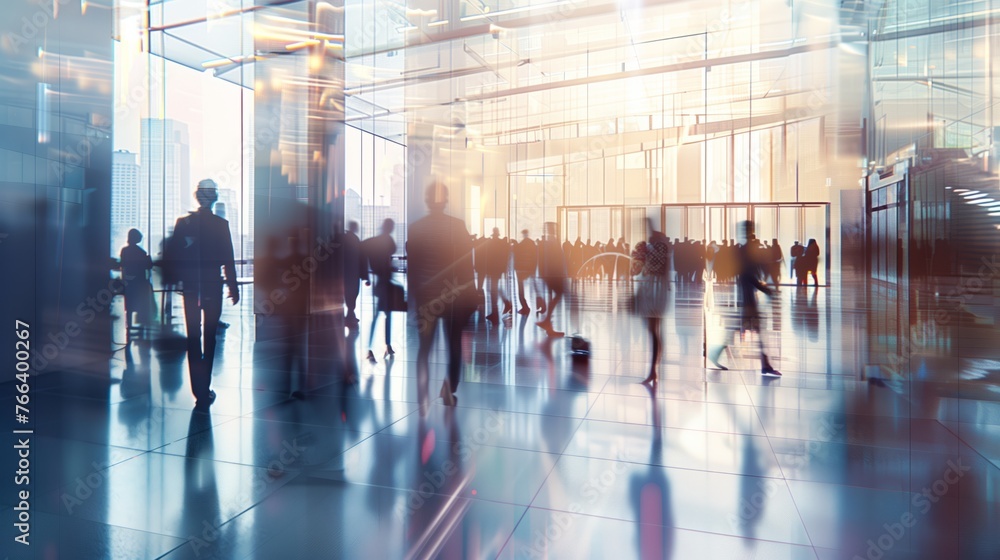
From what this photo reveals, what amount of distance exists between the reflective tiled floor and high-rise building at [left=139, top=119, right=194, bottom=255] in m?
2.04

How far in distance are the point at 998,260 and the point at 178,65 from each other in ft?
58.4

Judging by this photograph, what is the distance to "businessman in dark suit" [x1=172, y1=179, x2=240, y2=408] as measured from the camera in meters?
4.27

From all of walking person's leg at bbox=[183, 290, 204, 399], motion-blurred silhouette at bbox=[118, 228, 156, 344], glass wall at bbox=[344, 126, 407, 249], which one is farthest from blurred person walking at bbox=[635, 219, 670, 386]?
motion-blurred silhouette at bbox=[118, 228, 156, 344]

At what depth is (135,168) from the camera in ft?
22.1

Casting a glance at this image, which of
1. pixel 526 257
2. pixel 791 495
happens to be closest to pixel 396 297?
pixel 526 257

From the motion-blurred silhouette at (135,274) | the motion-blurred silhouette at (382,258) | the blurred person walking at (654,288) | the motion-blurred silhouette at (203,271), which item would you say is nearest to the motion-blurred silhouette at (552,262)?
the blurred person walking at (654,288)

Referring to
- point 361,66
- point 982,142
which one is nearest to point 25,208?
point 361,66

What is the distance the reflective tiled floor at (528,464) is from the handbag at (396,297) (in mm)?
876

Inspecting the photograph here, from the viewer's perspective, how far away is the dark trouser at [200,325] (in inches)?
174

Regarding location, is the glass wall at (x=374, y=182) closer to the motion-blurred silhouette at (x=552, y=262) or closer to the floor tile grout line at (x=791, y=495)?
the motion-blurred silhouette at (x=552, y=262)

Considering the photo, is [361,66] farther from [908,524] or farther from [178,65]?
[908,524]

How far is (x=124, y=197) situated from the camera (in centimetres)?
613

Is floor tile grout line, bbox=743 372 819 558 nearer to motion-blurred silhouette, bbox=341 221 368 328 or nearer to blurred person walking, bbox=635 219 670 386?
blurred person walking, bbox=635 219 670 386

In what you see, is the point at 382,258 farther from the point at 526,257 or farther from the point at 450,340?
the point at 526,257
